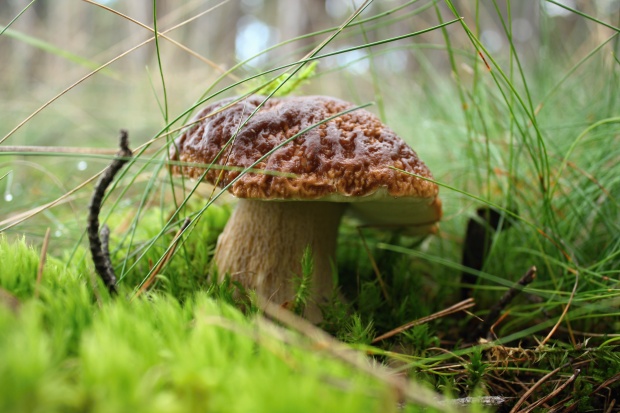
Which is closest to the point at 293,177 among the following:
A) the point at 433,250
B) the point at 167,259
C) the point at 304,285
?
the point at 304,285

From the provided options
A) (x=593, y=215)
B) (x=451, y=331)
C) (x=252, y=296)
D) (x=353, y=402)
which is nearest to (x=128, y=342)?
(x=353, y=402)

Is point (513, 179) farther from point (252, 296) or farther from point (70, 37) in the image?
point (70, 37)

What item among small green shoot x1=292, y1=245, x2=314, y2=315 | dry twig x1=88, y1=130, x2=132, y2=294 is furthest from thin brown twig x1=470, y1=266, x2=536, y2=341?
dry twig x1=88, y1=130, x2=132, y2=294

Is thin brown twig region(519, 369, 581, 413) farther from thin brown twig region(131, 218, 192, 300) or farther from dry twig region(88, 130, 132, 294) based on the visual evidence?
dry twig region(88, 130, 132, 294)

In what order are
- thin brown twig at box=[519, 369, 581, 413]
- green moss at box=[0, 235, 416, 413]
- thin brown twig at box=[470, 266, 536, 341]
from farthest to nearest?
thin brown twig at box=[470, 266, 536, 341] < thin brown twig at box=[519, 369, 581, 413] < green moss at box=[0, 235, 416, 413]

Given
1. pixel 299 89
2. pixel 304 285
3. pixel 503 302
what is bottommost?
pixel 503 302

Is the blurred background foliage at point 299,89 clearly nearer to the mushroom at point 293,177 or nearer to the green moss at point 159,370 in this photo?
the mushroom at point 293,177

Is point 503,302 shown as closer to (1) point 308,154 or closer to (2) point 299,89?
(1) point 308,154

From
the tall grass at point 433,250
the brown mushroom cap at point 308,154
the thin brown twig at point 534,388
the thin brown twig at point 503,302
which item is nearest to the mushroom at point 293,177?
the brown mushroom cap at point 308,154
